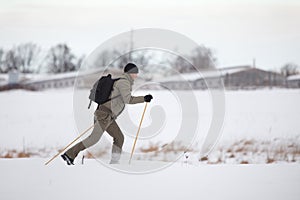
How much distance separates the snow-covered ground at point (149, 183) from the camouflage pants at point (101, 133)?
0.83 feet

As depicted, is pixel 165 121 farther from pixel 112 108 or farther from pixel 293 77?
pixel 293 77

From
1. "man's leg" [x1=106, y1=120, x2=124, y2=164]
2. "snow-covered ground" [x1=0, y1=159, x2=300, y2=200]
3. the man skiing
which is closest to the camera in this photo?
"snow-covered ground" [x1=0, y1=159, x2=300, y2=200]

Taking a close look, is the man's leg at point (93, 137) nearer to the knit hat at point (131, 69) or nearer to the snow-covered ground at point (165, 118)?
the knit hat at point (131, 69)

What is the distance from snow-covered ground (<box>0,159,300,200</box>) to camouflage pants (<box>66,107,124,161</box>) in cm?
25

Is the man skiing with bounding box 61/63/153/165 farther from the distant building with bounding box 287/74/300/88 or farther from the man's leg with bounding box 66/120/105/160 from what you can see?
the distant building with bounding box 287/74/300/88

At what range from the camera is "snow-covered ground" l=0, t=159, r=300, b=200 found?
440cm

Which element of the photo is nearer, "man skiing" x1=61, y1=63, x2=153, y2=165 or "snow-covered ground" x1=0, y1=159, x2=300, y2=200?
"snow-covered ground" x1=0, y1=159, x2=300, y2=200

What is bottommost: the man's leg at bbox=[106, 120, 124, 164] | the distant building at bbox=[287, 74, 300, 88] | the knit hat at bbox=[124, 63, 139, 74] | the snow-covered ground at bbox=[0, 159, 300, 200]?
the snow-covered ground at bbox=[0, 159, 300, 200]

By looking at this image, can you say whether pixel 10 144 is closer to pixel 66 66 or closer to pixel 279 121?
pixel 279 121

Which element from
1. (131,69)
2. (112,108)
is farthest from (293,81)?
(112,108)

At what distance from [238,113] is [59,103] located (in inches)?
389

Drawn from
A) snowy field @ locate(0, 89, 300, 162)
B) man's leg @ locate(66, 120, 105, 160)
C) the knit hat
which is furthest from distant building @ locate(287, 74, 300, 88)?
man's leg @ locate(66, 120, 105, 160)

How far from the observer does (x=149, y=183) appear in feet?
15.5

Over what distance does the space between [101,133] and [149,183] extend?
1.08 meters
